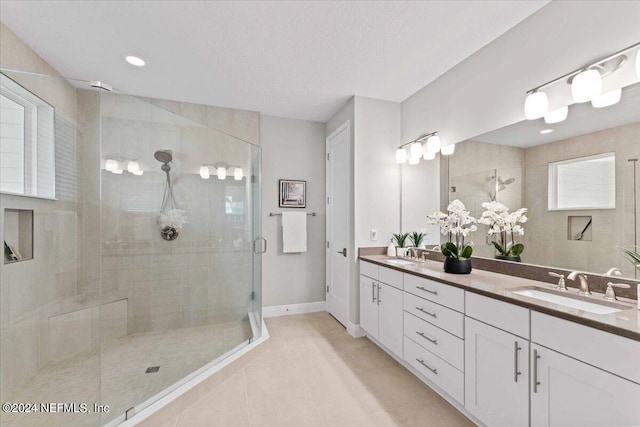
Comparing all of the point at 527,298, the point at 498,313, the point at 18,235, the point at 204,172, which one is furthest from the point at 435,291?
the point at 18,235

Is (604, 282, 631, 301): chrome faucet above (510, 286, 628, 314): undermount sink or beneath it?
above

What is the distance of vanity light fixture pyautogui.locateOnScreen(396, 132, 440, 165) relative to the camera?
2.54 metres

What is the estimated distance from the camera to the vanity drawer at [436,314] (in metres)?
1.64

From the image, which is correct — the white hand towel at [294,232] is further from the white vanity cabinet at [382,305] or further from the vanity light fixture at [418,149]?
the vanity light fixture at [418,149]

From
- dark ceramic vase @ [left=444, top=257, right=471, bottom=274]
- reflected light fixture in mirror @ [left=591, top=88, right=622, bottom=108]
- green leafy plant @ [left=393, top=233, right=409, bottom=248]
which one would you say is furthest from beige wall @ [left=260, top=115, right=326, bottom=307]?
reflected light fixture in mirror @ [left=591, top=88, right=622, bottom=108]

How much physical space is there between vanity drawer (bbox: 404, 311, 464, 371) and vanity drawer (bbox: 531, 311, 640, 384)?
0.51 metres

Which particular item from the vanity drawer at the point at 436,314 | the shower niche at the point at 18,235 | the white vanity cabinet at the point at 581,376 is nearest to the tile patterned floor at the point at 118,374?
the shower niche at the point at 18,235

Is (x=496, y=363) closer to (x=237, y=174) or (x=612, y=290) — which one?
(x=612, y=290)

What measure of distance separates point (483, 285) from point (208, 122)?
3.21m

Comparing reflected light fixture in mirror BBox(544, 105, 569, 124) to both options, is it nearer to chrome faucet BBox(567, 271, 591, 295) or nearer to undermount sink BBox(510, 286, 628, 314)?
chrome faucet BBox(567, 271, 591, 295)

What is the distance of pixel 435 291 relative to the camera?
183 cm

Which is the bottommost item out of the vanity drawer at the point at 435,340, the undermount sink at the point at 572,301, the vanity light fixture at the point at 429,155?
the vanity drawer at the point at 435,340

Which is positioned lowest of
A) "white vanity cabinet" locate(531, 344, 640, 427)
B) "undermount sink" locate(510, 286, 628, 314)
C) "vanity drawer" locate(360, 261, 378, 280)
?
"white vanity cabinet" locate(531, 344, 640, 427)

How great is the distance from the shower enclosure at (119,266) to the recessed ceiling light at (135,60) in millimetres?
503
